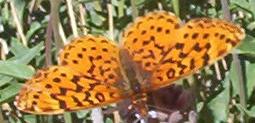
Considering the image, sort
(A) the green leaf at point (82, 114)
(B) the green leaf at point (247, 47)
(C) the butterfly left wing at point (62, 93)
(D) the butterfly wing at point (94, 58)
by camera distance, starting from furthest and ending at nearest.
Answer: (A) the green leaf at point (82, 114), (B) the green leaf at point (247, 47), (D) the butterfly wing at point (94, 58), (C) the butterfly left wing at point (62, 93)

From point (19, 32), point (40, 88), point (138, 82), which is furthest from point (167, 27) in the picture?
point (19, 32)

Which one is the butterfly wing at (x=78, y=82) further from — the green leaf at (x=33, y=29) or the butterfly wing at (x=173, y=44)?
the green leaf at (x=33, y=29)

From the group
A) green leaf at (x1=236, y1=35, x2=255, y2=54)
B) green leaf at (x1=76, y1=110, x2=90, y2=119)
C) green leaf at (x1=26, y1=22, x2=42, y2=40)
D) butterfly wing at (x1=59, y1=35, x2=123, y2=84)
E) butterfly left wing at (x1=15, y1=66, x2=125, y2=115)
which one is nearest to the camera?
butterfly left wing at (x1=15, y1=66, x2=125, y2=115)

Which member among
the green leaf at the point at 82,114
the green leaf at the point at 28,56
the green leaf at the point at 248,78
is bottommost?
the green leaf at the point at 82,114

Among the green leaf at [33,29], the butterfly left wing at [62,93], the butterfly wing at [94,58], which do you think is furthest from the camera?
the green leaf at [33,29]

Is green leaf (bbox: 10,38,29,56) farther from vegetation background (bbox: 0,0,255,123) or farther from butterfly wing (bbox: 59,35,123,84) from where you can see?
butterfly wing (bbox: 59,35,123,84)

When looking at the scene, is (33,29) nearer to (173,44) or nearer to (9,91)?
(9,91)

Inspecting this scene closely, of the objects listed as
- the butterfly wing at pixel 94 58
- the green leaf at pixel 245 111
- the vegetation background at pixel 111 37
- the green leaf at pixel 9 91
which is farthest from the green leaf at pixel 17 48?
the green leaf at pixel 245 111

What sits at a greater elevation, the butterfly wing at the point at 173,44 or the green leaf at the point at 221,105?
the butterfly wing at the point at 173,44

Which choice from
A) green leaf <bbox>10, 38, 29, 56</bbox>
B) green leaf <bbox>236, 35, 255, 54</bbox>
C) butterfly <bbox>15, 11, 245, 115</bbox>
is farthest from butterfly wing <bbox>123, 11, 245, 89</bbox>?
green leaf <bbox>10, 38, 29, 56</bbox>
